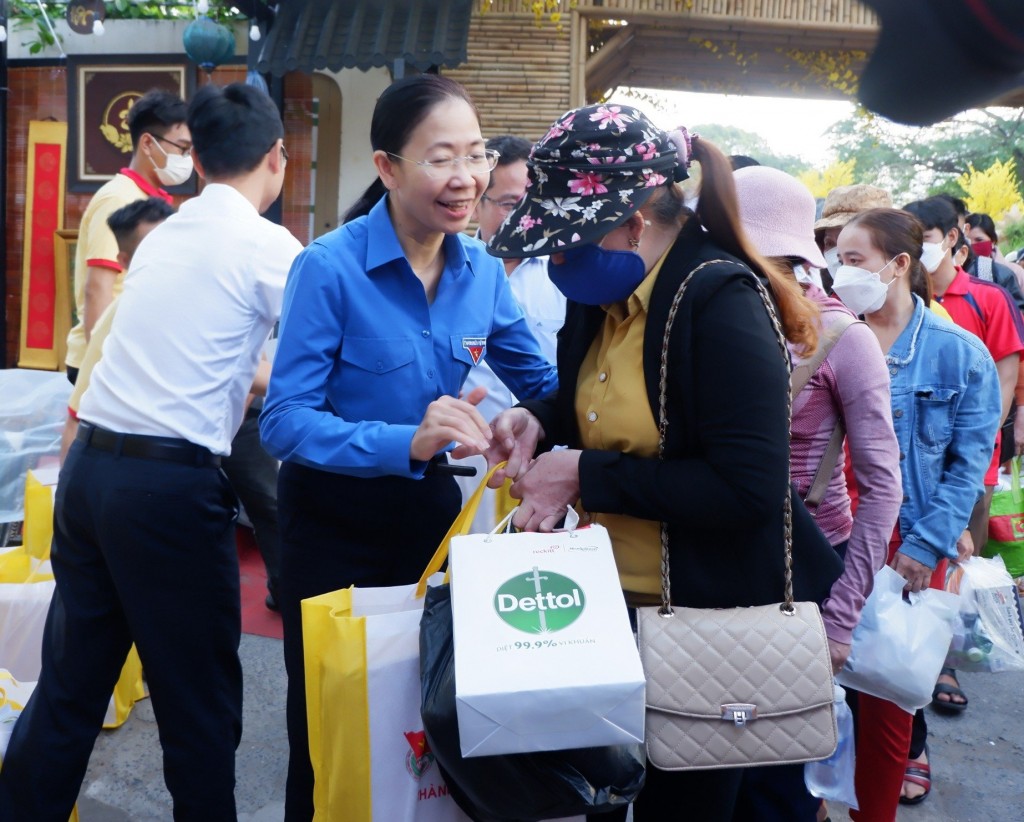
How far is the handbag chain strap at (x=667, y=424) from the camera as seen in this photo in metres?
1.74

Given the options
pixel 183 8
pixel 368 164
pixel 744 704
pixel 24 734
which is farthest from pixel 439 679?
pixel 183 8

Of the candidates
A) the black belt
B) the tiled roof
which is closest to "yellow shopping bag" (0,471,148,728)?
the black belt

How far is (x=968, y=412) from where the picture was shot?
3.03m

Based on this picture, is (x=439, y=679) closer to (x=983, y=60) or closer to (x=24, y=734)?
(x=983, y=60)

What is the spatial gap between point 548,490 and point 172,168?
3.30 metres

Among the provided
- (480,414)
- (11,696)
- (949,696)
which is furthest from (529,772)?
(949,696)

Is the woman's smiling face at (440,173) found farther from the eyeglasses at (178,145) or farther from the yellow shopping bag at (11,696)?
the eyeglasses at (178,145)

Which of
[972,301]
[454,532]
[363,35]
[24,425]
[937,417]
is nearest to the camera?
[454,532]

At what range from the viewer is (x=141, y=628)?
245 centimetres

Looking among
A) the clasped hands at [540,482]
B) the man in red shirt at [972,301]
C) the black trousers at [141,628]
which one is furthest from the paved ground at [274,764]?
the clasped hands at [540,482]

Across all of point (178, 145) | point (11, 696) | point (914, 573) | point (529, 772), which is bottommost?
point (11, 696)

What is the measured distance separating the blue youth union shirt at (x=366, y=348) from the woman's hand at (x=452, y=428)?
7cm

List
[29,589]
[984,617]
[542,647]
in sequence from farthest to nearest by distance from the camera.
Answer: [29,589], [984,617], [542,647]

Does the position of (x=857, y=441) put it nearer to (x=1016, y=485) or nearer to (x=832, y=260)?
(x=832, y=260)
